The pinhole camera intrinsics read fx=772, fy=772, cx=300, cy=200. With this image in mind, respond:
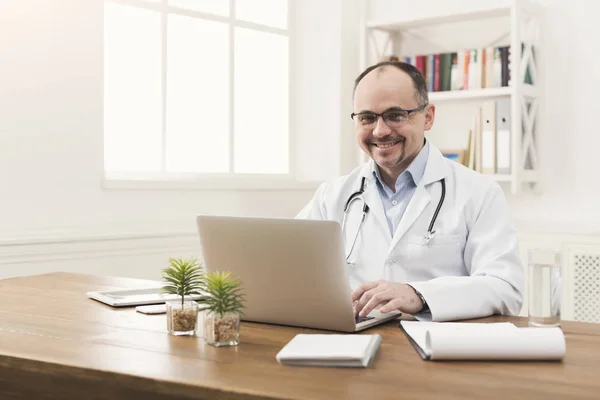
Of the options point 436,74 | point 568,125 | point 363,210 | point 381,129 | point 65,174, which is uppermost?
point 436,74

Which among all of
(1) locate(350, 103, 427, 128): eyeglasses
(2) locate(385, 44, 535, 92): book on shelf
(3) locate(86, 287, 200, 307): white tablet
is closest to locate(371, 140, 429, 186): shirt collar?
(1) locate(350, 103, 427, 128): eyeglasses

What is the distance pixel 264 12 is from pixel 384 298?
3053 millimetres

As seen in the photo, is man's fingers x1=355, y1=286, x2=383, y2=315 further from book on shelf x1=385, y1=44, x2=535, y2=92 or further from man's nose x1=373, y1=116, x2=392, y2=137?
book on shelf x1=385, y1=44, x2=535, y2=92

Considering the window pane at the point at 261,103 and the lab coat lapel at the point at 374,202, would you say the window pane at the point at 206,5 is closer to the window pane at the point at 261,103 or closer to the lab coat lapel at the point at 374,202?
the window pane at the point at 261,103

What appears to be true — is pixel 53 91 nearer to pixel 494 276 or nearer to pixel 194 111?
pixel 194 111

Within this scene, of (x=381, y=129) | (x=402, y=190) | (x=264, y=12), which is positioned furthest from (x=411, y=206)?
(x=264, y=12)

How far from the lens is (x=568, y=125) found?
12.4 feet

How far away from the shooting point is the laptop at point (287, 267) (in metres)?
1.54

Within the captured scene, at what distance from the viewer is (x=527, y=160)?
12.5ft

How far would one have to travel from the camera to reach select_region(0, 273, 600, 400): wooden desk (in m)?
1.17

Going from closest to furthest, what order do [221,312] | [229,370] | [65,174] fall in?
[229,370], [221,312], [65,174]

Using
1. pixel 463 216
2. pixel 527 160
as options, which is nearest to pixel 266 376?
pixel 463 216

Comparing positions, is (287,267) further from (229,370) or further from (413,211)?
(413,211)

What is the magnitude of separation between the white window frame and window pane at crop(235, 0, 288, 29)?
1.4 inches
